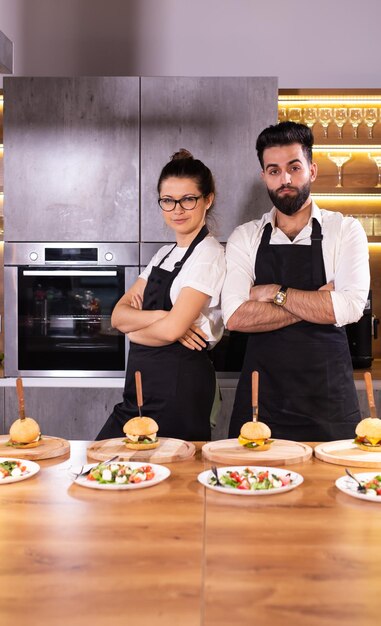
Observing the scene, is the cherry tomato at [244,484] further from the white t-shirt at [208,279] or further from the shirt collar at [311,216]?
the shirt collar at [311,216]

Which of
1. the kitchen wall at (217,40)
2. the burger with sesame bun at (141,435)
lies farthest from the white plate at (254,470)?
the kitchen wall at (217,40)

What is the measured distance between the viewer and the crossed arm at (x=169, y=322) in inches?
96.8

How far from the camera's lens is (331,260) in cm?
263

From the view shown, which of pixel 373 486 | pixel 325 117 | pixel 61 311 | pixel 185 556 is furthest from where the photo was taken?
pixel 325 117

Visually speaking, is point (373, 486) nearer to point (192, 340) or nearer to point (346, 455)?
point (346, 455)

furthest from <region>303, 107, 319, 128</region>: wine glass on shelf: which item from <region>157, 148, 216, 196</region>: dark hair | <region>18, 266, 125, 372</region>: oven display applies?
<region>157, 148, 216, 196</region>: dark hair

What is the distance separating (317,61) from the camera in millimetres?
4070

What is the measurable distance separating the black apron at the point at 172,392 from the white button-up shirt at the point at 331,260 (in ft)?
0.68

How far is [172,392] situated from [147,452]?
534 millimetres

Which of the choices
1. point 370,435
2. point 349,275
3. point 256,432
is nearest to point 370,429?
point 370,435

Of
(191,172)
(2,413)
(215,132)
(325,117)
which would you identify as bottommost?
(2,413)

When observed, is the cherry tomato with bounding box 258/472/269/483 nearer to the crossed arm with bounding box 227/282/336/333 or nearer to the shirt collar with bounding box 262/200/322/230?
the crossed arm with bounding box 227/282/336/333

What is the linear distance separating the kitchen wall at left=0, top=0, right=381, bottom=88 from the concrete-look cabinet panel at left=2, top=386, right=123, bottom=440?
1.72m

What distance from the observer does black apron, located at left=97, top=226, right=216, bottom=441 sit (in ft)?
8.21
